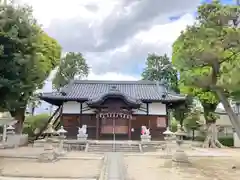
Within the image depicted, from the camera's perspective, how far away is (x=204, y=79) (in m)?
10.6

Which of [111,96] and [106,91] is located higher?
[106,91]

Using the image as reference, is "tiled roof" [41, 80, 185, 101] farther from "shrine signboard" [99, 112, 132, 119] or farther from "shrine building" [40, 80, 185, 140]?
"shrine signboard" [99, 112, 132, 119]

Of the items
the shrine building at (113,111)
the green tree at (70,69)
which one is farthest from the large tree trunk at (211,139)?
the green tree at (70,69)

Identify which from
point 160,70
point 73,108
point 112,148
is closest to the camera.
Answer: point 112,148

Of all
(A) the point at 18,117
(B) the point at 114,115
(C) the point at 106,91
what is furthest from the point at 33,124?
(B) the point at 114,115

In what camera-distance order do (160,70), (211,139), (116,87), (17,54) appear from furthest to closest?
1. (160,70)
2. (116,87)
3. (211,139)
4. (17,54)

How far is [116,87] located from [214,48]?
15.0 metres

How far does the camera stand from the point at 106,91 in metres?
24.8

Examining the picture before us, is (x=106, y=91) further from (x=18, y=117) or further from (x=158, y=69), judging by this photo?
(x=158, y=69)

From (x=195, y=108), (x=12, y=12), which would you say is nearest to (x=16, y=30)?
(x=12, y=12)

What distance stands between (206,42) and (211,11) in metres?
1.32

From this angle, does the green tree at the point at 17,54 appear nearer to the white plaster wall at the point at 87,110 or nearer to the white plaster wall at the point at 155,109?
the white plaster wall at the point at 87,110

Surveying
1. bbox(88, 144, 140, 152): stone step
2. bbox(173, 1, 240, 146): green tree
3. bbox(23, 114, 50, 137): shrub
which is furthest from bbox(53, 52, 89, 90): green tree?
bbox(173, 1, 240, 146): green tree

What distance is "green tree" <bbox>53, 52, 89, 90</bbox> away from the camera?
37.5 m
